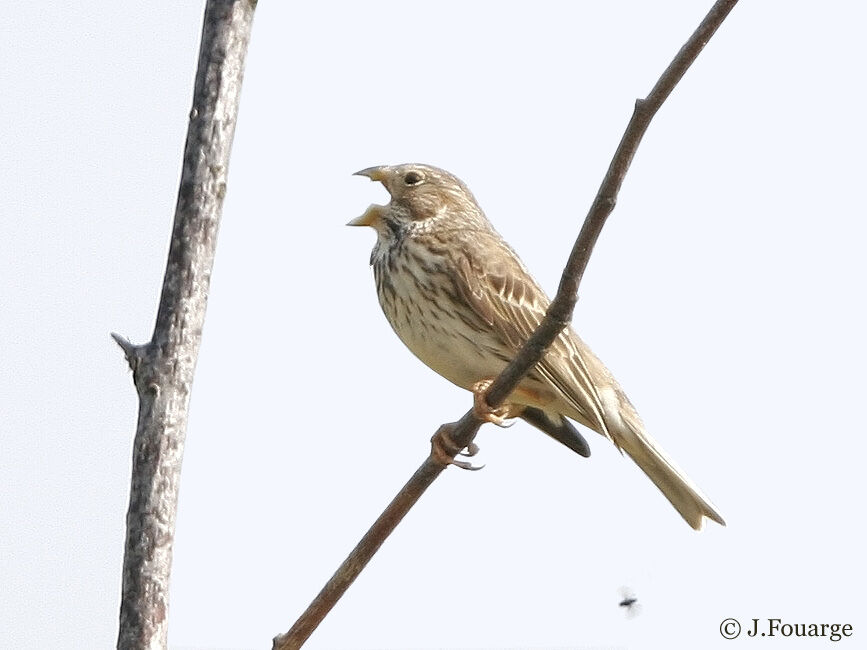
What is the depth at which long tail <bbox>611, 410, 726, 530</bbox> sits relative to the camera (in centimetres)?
559

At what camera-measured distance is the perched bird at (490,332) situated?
5574 mm

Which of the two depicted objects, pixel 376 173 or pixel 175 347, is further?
pixel 376 173

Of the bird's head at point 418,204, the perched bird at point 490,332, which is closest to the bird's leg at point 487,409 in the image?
the perched bird at point 490,332

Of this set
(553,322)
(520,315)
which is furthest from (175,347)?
(520,315)

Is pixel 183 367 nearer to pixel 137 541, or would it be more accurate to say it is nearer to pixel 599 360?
pixel 137 541

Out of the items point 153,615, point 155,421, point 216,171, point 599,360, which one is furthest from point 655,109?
point 599,360

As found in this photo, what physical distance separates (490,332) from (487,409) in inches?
45.9

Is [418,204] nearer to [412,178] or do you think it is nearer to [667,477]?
[412,178]

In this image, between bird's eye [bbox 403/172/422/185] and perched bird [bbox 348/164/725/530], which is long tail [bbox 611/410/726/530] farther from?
bird's eye [bbox 403/172/422/185]

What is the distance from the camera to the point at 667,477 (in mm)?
5637

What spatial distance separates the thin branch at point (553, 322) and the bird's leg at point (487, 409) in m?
0.22

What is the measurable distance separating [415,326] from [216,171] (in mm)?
2242

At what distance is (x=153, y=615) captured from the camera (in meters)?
3.19

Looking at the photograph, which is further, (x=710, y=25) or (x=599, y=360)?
(x=599, y=360)
